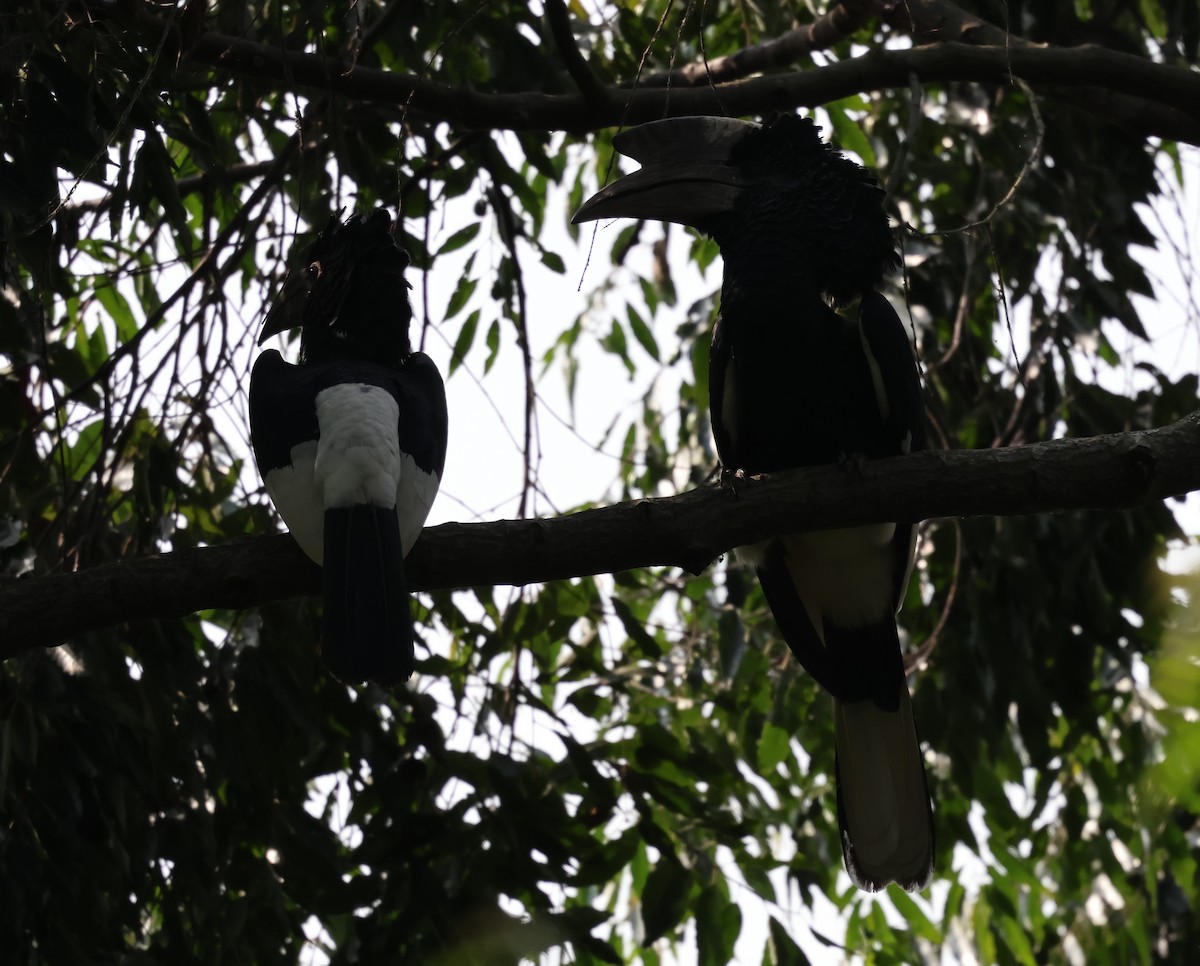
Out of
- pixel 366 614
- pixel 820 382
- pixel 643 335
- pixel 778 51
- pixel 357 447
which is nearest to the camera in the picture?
pixel 366 614

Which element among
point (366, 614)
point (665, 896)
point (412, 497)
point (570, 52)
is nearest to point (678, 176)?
point (570, 52)

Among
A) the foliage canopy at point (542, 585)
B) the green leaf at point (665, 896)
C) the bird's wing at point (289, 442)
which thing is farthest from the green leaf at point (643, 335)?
the green leaf at point (665, 896)

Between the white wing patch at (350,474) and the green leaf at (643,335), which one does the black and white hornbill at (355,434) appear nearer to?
the white wing patch at (350,474)

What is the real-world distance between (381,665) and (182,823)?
72cm

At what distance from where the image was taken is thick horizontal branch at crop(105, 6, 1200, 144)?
2820mm

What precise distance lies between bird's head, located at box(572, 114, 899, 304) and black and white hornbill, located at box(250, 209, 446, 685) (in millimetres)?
489

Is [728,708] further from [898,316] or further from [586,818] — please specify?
[898,316]

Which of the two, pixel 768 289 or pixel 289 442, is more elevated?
pixel 768 289

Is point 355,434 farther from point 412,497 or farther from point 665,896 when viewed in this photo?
point 665,896

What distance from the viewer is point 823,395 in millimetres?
2801

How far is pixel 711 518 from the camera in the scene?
229 centimetres

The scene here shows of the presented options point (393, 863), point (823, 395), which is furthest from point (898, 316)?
point (393, 863)

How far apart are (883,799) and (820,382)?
903 millimetres

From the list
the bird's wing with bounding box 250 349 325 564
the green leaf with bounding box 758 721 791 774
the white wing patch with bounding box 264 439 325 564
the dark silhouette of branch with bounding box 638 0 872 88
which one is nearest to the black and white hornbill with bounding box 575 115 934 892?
the dark silhouette of branch with bounding box 638 0 872 88
